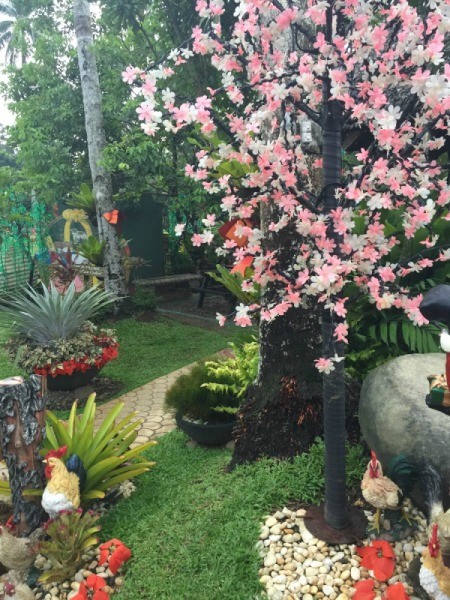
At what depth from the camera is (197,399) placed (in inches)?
171

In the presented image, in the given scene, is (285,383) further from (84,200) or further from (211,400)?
(84,200)

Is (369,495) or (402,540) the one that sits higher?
(369,495)

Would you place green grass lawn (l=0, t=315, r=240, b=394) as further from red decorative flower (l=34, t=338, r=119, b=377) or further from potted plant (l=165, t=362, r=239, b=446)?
potted plant (l=165, t=362, r=239, b=446)

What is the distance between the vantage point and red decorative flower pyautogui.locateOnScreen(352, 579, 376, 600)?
87.1 inches

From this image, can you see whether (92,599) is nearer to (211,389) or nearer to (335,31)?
(211,389)

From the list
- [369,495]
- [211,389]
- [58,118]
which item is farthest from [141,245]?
[369,495]

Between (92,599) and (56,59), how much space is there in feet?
38.7

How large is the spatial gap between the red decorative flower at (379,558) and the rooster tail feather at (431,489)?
0.99 feet

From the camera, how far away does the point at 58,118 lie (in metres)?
11.0

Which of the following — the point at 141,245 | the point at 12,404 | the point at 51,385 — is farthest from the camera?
the point at 141,245

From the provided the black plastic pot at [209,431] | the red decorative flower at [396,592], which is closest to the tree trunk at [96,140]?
the black plastic pot at [209,431]

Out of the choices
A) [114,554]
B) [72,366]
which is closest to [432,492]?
[114,554]

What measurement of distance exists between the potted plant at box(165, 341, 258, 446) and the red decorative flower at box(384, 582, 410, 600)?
2070mm

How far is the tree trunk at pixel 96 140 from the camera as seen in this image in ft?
30.0
